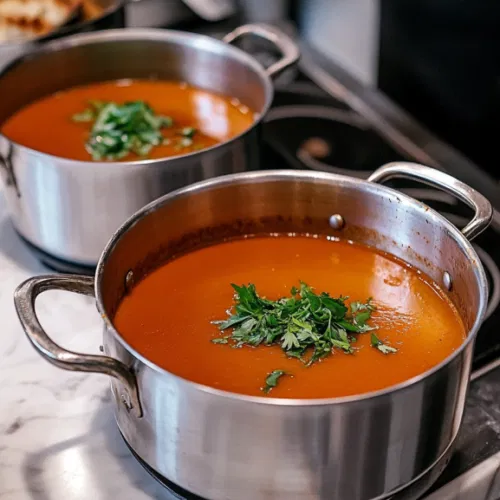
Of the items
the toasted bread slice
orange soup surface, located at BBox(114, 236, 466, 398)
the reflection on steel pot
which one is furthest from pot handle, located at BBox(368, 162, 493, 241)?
the toasted bread slice

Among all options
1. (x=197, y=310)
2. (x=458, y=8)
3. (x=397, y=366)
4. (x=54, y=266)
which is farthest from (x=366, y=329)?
(x=458, y=8)

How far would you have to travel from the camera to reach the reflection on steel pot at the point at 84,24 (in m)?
1.43

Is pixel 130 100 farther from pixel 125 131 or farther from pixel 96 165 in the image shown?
pixel 96 165

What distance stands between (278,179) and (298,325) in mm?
203

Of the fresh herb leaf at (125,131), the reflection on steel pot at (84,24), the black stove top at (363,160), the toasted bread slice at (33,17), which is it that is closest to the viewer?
the black stove top at (363,160)

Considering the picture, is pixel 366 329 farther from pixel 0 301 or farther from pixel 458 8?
pixel 458 8

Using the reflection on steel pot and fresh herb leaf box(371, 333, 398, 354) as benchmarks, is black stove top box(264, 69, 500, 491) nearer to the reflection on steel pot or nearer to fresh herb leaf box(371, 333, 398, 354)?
fresh herb leaf box(371, 333, 398, 354)

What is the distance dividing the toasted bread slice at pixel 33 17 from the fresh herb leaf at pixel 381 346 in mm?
986

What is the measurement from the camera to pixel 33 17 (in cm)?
163

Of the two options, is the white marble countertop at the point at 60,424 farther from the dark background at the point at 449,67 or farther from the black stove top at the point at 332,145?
the dark background at the point at 449,67

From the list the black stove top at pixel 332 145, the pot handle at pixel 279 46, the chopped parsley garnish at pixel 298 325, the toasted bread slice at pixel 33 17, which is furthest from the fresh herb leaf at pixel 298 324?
the toasted bread slice at pixel 33 17

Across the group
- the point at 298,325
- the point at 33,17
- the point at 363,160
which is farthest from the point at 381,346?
the point at 33,17

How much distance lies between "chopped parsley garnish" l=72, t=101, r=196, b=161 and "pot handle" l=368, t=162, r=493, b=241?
0.46 m

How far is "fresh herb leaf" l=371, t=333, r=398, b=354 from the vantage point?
0.89 meters
